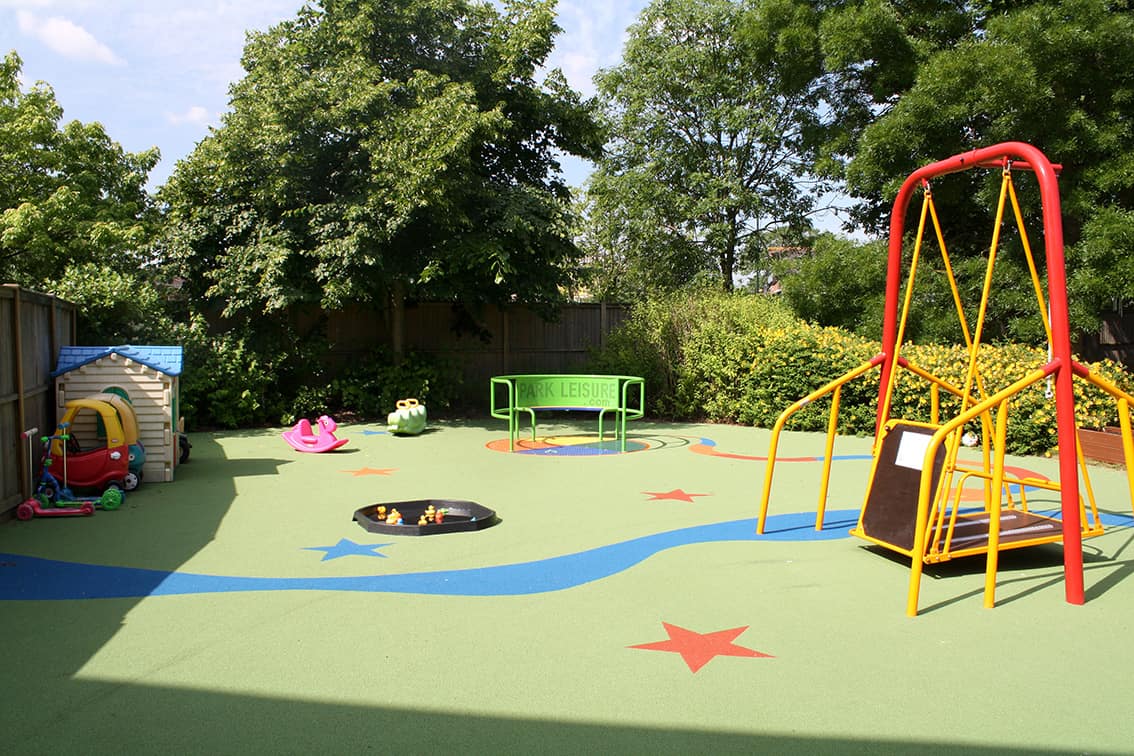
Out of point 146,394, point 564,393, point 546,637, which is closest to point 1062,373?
point 546,637

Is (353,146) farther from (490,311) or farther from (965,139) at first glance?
(965,139)

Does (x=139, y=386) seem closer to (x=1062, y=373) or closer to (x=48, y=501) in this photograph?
(x=48, y=501)

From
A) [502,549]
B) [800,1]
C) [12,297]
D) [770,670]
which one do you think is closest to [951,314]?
[800,1]

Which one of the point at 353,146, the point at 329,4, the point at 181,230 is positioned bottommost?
the point at 181,230

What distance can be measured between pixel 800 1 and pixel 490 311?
9401 mm

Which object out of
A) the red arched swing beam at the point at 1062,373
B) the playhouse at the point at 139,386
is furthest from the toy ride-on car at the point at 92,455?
the red arched swing beam at the point at 1062,373

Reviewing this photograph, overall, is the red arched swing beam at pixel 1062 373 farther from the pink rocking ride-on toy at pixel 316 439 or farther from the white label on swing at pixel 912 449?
the pink rocking ride-on toy at pixel 316 439

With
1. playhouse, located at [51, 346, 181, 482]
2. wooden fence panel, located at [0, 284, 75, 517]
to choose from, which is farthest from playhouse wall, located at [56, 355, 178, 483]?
wooden fence panel, located at [0, 284, 75, 517]

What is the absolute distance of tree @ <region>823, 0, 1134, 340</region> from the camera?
12.8m

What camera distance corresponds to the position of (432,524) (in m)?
6.06

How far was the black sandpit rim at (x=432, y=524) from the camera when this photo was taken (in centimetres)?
602

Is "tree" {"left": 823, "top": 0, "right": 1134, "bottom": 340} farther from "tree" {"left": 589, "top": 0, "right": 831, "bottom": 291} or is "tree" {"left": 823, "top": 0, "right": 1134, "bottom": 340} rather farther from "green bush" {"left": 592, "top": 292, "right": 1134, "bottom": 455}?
"tree" {"left": 589, "top": 0, "right": 831, "bottom": 291}

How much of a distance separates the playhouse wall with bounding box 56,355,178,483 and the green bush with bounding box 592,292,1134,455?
8.18 meters

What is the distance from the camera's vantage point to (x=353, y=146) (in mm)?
13344
